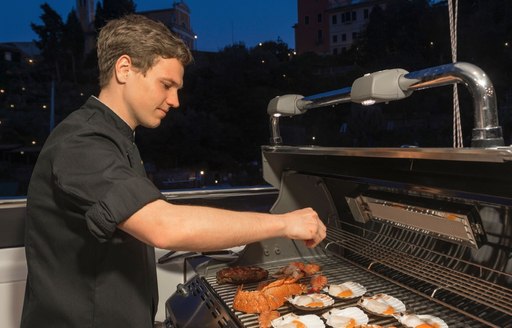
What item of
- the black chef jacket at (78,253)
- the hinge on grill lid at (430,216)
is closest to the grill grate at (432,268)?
the hinge on grill lid at (430,216)

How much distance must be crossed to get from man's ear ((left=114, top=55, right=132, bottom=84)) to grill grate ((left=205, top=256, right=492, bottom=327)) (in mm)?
914

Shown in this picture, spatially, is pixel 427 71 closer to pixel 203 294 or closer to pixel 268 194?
pixel 203 294

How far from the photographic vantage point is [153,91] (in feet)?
4.46

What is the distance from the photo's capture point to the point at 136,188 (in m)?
1.02

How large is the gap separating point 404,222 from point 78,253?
113cm

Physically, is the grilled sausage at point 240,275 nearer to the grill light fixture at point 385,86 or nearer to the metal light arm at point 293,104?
the metal light arm at point 293,104

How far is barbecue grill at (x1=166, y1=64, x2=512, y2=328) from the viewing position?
47.4 inches

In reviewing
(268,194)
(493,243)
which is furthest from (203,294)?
(268,194)

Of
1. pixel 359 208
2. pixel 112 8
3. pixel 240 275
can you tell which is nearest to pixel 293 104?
pixel 359 208

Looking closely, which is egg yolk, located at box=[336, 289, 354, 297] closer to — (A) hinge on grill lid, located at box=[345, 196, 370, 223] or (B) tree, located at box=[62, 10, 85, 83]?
(A) hinge on grill lid, located at box=[345, 196, 370, 223]

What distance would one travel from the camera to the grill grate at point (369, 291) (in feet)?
4.76

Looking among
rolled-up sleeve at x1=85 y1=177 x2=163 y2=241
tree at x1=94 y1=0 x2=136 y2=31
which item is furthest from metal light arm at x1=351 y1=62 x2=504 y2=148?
tree at x1=94 y1=0 x2=136 y2=31

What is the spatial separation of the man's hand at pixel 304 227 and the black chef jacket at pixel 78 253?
489 mm

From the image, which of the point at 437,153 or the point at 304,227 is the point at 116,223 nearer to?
the point at 304,227
